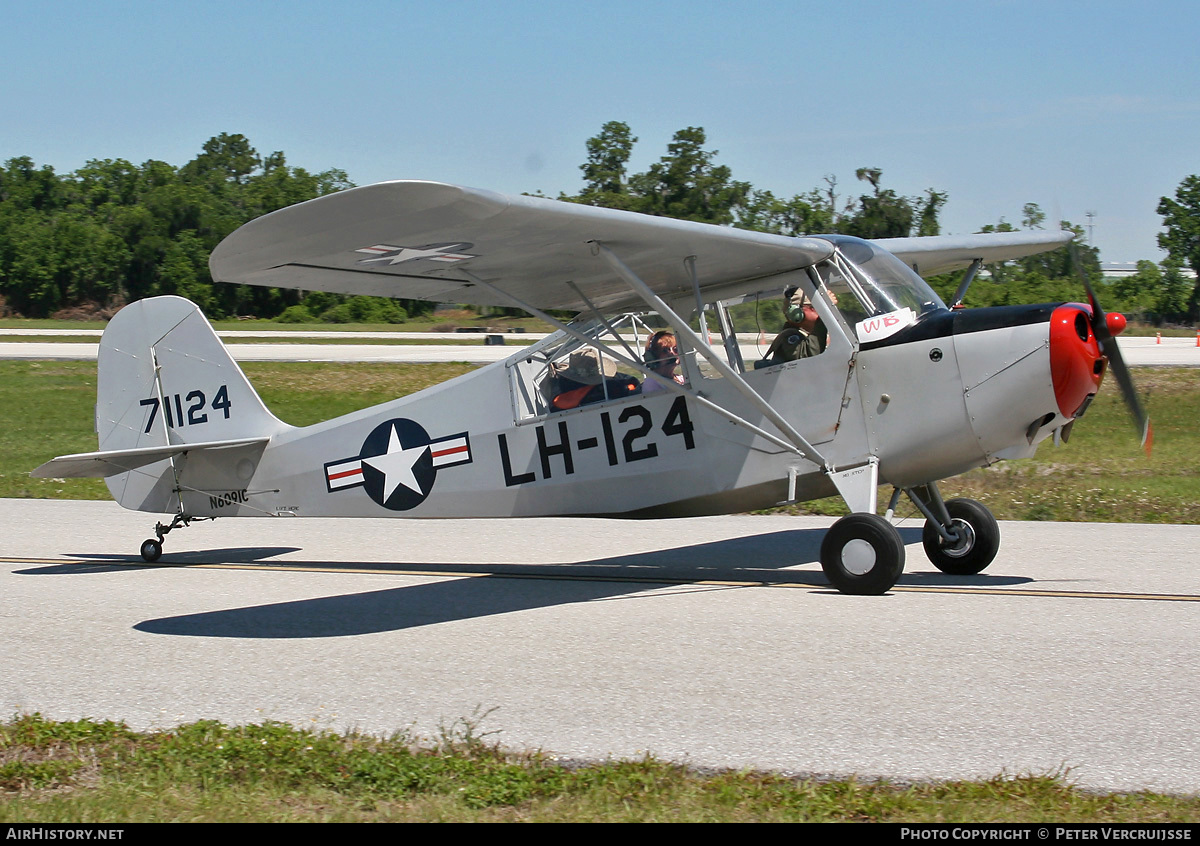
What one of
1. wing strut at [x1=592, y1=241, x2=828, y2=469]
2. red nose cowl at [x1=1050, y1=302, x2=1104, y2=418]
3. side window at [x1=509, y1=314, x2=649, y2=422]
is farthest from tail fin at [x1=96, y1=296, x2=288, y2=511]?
red nose cowl at [x1=1050, y1=302, x2=1104, y2=418]

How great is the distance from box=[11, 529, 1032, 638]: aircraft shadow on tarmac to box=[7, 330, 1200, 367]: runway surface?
69.5 feet

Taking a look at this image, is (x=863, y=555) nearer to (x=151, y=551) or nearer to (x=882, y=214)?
(x=151, y=551)

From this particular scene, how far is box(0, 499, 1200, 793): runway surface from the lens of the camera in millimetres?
4883

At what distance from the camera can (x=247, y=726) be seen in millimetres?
4949

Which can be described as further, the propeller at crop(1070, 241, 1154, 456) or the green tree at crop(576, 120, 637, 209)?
the green tree at crop(576, 120, 637, 209)

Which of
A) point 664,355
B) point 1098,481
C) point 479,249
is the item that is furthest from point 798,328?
point 1098,481

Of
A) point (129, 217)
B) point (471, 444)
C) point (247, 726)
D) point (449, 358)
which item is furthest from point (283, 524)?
point (129, 217)

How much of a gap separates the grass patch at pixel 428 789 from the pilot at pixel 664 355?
425 cm

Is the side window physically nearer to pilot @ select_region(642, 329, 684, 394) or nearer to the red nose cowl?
pilot @ select_region(642, 329, 684, 394)

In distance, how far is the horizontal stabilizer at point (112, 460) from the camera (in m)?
8.71

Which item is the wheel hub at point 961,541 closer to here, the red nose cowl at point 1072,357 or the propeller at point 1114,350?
the propeller at point 1114,350

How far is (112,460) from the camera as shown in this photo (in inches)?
368

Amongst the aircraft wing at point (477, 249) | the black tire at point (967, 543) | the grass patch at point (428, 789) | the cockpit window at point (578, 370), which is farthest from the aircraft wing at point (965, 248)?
the grass patch at point (428, 789)
